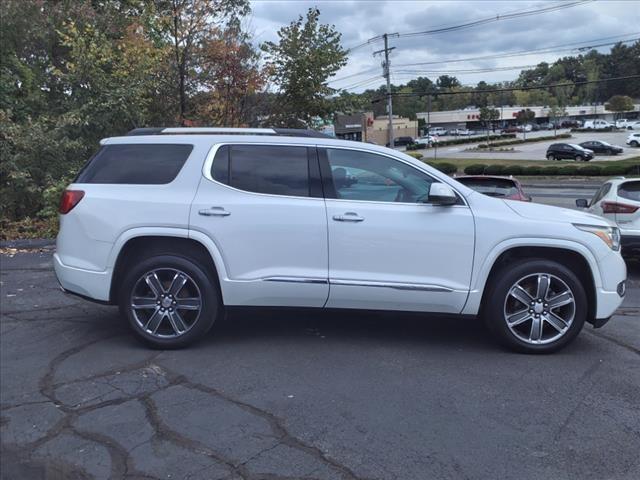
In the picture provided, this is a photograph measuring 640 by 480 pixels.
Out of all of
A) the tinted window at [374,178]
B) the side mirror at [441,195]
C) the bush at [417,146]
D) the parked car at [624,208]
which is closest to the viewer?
the side mirror at [441,195]

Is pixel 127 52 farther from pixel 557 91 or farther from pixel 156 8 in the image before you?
pixel 557 91

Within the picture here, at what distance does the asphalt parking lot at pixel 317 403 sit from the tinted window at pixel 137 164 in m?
1.47

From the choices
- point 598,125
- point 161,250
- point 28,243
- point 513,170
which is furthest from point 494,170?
point 598,125

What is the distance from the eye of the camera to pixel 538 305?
16.5ft

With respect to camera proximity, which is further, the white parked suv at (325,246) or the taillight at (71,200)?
the taillight at (71,200)

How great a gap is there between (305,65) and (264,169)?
1031 cm

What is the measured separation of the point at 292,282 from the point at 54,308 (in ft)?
10.3

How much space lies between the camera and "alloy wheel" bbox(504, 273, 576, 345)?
500 centimetres

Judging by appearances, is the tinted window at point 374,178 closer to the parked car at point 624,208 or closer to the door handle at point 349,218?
the door handle at point 349,218

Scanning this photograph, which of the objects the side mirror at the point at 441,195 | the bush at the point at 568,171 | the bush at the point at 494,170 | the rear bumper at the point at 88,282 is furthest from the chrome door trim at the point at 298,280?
the bush at the point at 568,171

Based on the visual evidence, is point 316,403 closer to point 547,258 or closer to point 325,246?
point 325,246

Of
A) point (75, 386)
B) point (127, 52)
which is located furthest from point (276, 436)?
point (127, 52)

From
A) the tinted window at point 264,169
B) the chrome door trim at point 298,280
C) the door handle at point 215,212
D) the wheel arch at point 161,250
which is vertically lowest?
the chrome door trim at point 298,280

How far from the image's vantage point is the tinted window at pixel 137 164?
5.23m
